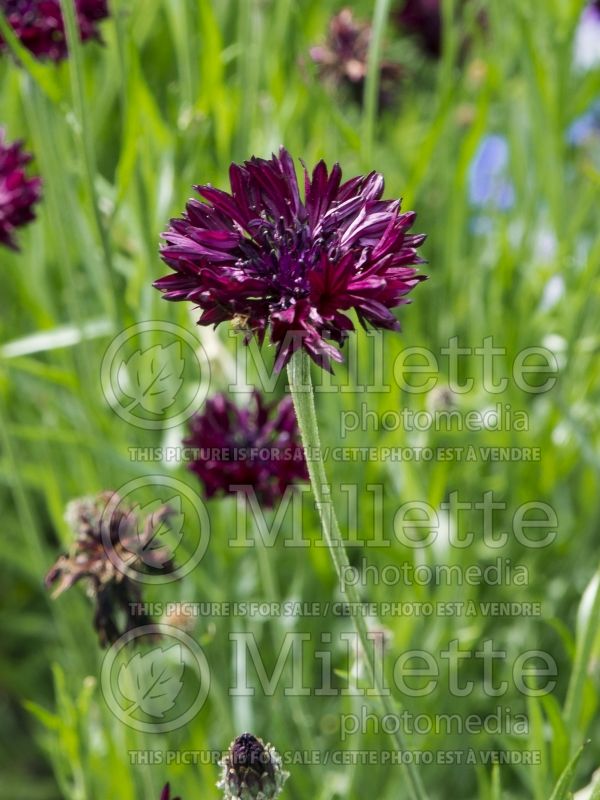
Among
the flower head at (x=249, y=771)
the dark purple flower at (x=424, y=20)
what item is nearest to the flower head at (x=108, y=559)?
the flower head at (x=249, y=771)

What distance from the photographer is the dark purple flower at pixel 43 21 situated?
106 centimetres

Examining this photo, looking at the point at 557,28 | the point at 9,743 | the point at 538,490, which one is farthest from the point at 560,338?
the point at 9,743

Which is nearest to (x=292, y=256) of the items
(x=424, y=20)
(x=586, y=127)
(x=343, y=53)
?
(x=343, y=53)

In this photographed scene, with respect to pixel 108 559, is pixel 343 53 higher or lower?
higher

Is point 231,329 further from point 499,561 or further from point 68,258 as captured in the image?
point 499,561

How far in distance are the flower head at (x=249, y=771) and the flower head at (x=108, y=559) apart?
0.76ft

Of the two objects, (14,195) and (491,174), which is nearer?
(14,195)

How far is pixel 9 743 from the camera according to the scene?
151cm

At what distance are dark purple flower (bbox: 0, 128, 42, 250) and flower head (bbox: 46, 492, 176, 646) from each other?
0.32 metres

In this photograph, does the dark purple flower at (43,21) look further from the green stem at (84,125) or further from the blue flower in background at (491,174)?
the blue flower in background at (491,174)

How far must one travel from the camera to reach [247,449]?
3.15ft

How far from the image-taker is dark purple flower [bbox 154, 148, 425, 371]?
0.58m

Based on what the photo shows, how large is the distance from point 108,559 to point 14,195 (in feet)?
1.40

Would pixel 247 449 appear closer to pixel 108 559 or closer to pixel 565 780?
pixel 108 559
